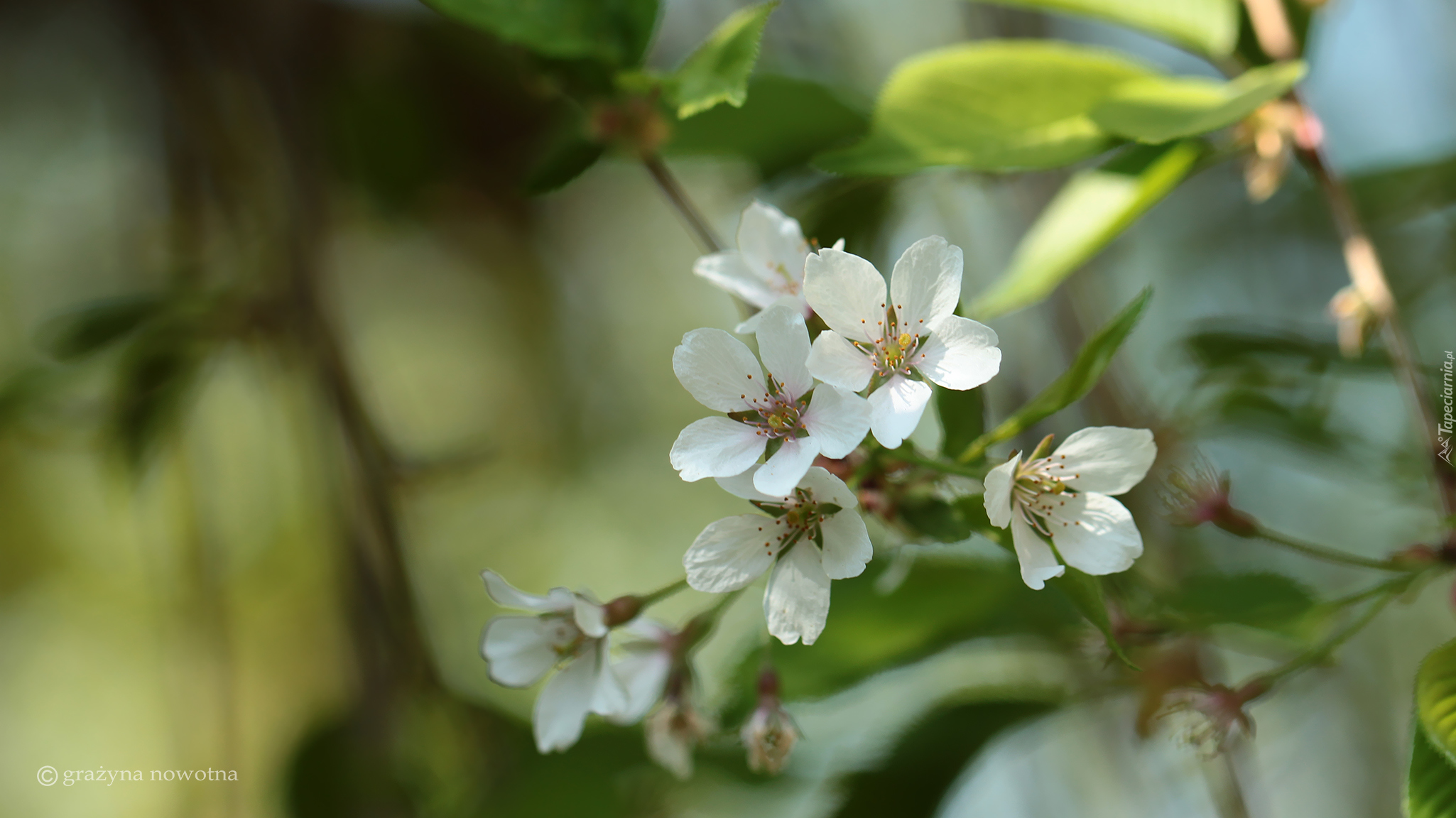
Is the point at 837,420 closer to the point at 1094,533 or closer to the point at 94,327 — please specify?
the point at 1094,533

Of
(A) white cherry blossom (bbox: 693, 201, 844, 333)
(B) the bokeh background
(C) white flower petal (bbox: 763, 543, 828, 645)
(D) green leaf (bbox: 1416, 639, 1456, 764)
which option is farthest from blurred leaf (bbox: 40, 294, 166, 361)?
(D) green leaf (bbox: 1416, 639, 1456, 764)

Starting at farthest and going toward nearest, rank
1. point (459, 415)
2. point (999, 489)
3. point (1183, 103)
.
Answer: point (459, 415), point (1183, 103), point (999, 489)

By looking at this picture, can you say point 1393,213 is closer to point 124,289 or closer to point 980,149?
point 980,149

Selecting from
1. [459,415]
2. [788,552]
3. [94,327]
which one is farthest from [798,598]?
[459,415]

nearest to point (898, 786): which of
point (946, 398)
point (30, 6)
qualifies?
point (946, 398)

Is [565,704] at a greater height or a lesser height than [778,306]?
lesser

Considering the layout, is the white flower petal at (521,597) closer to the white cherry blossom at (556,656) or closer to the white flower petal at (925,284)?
the white cherry blossom at (556,656)

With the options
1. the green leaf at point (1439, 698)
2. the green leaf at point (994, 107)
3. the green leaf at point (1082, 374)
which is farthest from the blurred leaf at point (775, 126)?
the green leaf at point (1439, 698)
